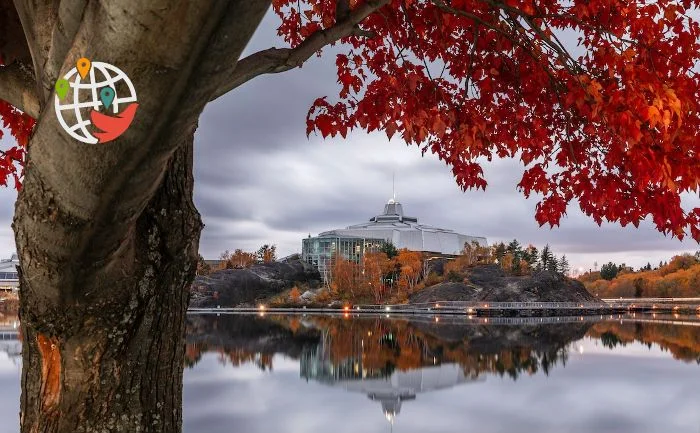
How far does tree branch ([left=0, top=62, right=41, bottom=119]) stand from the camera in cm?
273

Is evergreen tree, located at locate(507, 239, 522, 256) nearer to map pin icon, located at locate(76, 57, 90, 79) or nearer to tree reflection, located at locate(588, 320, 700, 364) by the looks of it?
tree reflection, located at locate(588, 320, 700, 364)

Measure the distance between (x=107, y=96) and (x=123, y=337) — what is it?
1.55 metres

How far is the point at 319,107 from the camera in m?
5.75

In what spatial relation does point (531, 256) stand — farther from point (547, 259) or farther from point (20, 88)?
point (20, 88)

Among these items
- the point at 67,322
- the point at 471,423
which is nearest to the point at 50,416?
the point at 67,322

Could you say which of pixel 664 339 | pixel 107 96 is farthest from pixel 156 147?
pixel 664 339

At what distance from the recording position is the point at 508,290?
59.6 m

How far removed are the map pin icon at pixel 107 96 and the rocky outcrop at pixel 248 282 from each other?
6037 centimetres

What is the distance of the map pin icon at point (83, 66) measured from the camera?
1531mm

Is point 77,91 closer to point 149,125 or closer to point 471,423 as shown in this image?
point 149,125

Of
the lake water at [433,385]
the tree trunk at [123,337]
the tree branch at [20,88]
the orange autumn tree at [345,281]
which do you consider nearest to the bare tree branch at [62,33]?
the tree trunk at [123,337]

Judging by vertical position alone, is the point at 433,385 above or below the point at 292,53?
below

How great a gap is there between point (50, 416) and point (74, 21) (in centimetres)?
208

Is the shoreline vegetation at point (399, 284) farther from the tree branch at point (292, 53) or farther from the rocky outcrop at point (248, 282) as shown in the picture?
the tree branch at point (292, 53)
